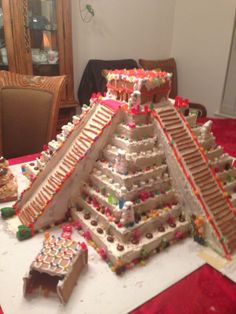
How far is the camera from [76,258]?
3.84 ft

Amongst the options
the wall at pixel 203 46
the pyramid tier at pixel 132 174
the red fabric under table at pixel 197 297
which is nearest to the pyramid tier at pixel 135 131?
the pyramid tier at pixel 132 174

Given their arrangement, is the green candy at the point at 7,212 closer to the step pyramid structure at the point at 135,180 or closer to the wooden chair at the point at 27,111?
the step pyramid structure at the point at 135,180

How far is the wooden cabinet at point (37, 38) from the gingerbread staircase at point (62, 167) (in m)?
1.95

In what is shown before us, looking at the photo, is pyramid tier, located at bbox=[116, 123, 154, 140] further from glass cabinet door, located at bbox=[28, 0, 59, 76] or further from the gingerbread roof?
glass cabinet door, located at bbox=[28, 0, 59, 76]

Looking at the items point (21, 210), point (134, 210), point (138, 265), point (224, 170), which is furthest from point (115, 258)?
point (224, 170)

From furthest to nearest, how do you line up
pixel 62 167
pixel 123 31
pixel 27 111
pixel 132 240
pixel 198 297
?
pixel 123 31 < pixel 27 111 < pixel 62 167 < pixel 132 240 < pixel 198 297

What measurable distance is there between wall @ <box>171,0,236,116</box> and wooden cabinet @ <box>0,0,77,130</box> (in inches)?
81.2

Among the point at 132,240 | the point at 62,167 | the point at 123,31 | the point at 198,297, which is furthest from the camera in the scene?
the point at 123,31

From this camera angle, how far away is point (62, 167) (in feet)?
5.04

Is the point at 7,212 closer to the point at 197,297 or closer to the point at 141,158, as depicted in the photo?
the point at 141,158

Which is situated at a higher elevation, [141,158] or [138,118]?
[138,118]

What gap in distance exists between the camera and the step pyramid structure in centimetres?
135

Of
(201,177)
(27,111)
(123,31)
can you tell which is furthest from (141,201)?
(123,31)

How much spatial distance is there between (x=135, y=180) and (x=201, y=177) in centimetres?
34
